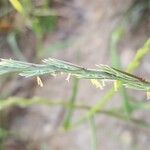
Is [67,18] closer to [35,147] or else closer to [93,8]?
[93,8]

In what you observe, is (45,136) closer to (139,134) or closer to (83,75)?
(139,134)

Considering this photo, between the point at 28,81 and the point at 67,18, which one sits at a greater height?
the point at 67,18

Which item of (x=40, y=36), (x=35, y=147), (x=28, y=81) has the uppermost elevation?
(x=40, y=36)

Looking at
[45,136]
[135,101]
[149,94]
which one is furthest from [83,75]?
[45,136]

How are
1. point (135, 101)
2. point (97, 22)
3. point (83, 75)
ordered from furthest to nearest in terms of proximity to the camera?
point (97, 22) < point (135, 101) < point (83, 75)

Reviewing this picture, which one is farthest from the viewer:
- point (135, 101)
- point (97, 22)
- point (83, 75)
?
point (97, 22)

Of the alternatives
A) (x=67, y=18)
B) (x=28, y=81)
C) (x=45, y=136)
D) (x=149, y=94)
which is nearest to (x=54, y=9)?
(x=67, y=18)

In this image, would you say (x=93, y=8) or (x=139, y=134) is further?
(x=93, y=8)
